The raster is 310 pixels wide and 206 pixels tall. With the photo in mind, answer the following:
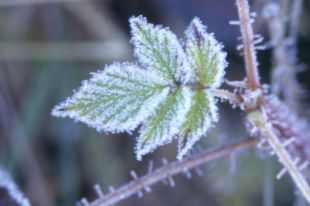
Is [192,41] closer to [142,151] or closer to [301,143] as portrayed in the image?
[142,151]

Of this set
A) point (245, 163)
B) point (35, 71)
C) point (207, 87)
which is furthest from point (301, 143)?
point (35, 71)

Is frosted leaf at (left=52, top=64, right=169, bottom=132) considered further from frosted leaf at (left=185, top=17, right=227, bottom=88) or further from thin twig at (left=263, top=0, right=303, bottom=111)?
thin twig at (left=263, top=0, right=303, bottom=111)

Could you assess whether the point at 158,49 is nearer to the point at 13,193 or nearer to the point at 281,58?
the point at 13,193

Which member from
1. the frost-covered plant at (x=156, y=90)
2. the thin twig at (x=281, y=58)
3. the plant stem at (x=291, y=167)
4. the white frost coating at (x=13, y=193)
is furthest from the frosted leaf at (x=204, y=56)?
the thin twig at (x=281, y=58)

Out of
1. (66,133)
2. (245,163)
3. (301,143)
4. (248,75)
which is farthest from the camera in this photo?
(66,133)

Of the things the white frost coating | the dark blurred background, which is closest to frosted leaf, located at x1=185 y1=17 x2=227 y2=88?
the white frost coating

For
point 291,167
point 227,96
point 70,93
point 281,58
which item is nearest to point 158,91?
point 227,96
